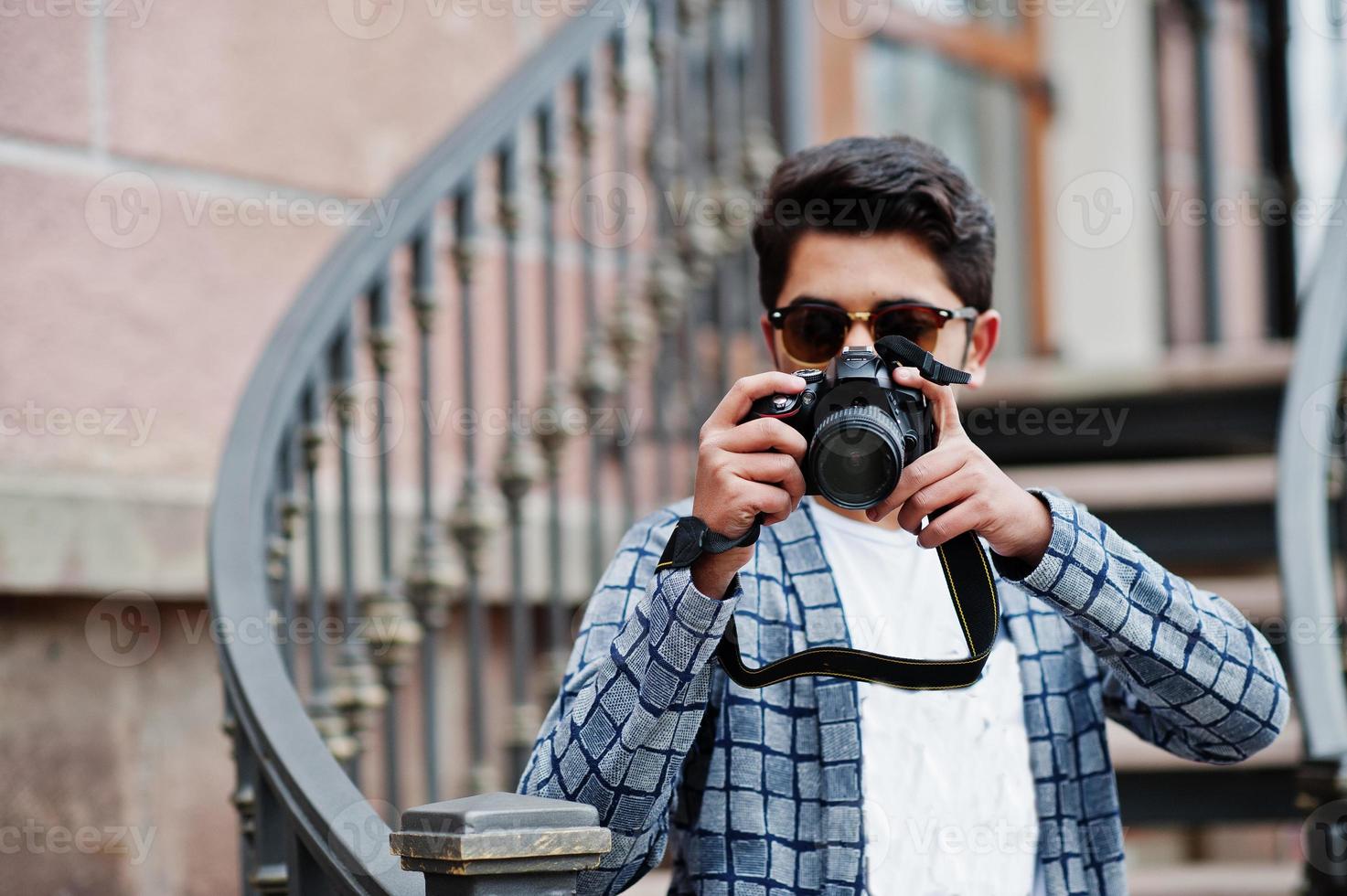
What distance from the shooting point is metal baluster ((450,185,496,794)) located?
2.64 metres

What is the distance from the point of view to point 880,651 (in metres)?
1.50

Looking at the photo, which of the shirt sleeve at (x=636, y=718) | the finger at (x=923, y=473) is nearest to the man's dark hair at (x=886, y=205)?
the finger at (x=923, y=473)

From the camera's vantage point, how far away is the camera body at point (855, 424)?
4.25 feet

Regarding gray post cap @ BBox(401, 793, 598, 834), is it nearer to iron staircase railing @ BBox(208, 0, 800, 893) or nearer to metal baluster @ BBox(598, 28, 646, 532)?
iron staircase railing @ BBox(208, 0, 800, 893)

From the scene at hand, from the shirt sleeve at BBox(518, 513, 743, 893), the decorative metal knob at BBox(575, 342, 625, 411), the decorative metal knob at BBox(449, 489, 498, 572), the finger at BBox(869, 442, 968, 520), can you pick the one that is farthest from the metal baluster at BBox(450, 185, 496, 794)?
the finger at BBox(869, 442, 968, 520)

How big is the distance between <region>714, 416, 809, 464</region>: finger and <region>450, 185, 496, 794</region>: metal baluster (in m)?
1.33

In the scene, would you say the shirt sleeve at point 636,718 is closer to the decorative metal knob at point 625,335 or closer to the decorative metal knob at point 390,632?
the decorative metal knob at point 390,632

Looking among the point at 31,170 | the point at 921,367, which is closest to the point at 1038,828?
the point at 921,367

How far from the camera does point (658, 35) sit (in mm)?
3197

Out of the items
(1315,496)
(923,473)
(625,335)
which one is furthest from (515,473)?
(923,473)

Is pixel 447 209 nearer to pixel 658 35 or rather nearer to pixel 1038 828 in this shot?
pixel 658 35

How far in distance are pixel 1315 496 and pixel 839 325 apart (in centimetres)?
139

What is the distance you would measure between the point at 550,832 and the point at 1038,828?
534 millimetres

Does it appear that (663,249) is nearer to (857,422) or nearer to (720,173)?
(720,173)
